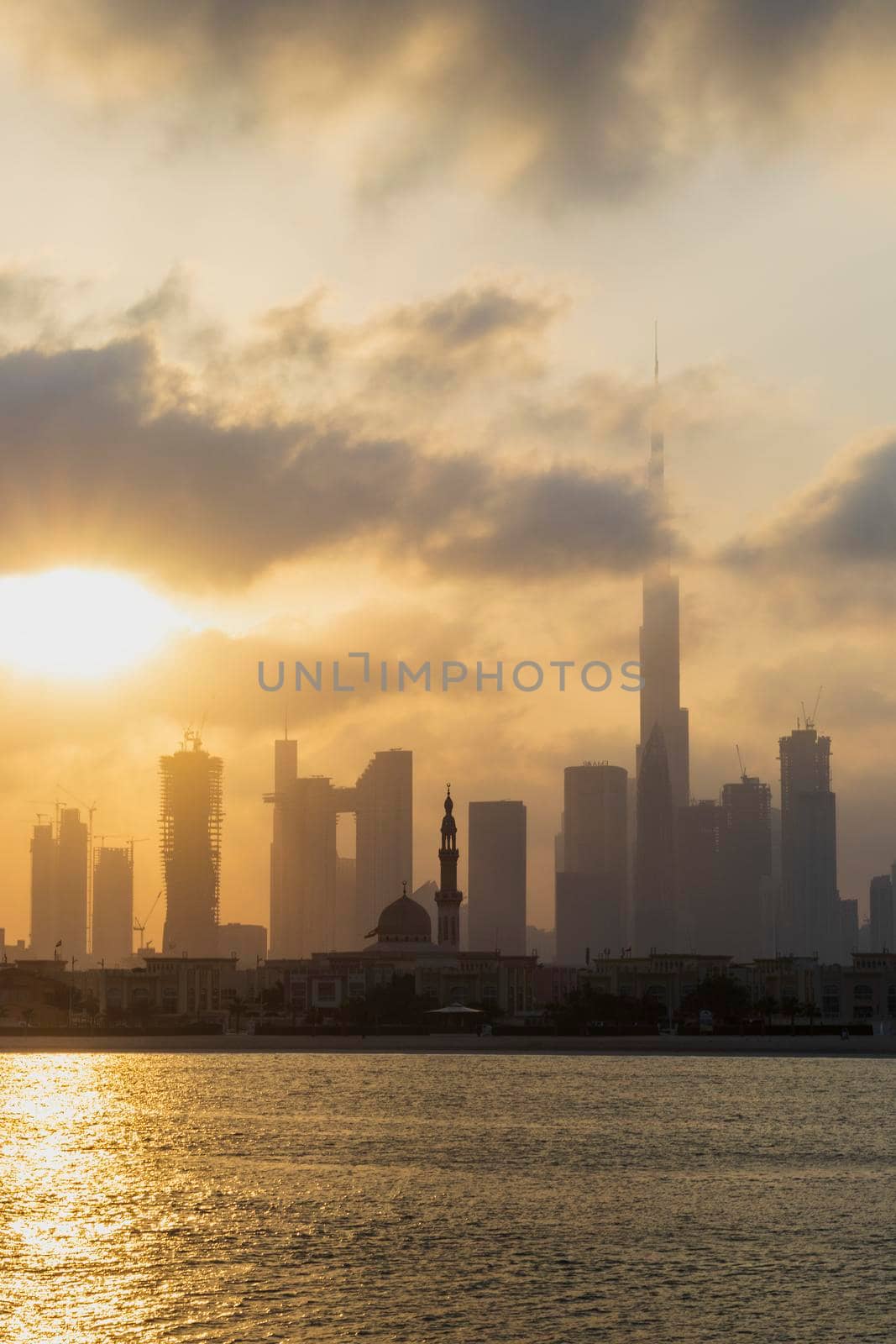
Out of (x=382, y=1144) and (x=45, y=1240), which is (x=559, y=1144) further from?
(x=45, y=1240)

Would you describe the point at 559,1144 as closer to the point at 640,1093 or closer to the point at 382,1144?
the point at 382,1144

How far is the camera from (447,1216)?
77.0 meters

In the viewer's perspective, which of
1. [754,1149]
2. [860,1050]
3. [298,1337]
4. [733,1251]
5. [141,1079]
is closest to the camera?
[298,1337]

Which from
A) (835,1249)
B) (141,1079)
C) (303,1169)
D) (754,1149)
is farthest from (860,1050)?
(835,1249)

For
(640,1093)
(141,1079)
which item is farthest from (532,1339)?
(141,1079)

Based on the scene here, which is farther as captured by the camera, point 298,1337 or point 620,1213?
point 620,1213

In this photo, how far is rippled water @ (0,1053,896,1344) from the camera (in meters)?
57.8

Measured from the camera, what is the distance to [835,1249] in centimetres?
6950

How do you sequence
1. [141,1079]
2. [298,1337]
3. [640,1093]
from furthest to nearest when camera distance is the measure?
1. [141,1079]
2. [640,1093]
3. [298,1337]

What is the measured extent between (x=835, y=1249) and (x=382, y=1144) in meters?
37.9

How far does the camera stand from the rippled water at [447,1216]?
2274 inches

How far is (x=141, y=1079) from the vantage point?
158 meters

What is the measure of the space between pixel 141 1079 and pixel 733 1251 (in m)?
97.7

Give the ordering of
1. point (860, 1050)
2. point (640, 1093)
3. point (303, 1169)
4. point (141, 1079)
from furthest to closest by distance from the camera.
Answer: point (860, 1050)
point (141, 1079)
point (640, 1093)
point (303, 1169)
